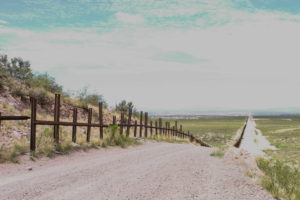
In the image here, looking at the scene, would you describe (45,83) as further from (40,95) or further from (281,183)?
(281,183)

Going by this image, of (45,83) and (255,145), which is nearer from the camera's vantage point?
(45,83)

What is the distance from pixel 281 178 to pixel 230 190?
9.94 feet

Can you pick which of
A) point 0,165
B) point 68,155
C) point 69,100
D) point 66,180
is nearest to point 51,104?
point 69,100

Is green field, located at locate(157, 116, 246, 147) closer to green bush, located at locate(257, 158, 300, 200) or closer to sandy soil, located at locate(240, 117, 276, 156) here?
sandy soil, located at locate(240, 117, 276, 156)

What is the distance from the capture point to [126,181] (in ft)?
32.1

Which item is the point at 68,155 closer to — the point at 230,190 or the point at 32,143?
the point at 32,143

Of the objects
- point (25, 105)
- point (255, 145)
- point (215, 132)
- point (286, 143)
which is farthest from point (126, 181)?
point (215, 132)

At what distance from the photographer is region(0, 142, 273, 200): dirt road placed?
829 centimetres

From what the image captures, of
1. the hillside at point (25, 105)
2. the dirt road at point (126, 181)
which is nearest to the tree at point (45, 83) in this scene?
the hillside at point (25, 105)

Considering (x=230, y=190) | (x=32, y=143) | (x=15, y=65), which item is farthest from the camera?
(x=15, y=65)

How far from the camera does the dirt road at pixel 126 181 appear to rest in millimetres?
8289

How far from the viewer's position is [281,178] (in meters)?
11.3

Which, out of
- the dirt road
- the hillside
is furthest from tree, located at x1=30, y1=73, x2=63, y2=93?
the dirt road

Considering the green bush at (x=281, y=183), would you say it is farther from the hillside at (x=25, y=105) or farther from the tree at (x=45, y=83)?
the tree at (x=45, y=83)
